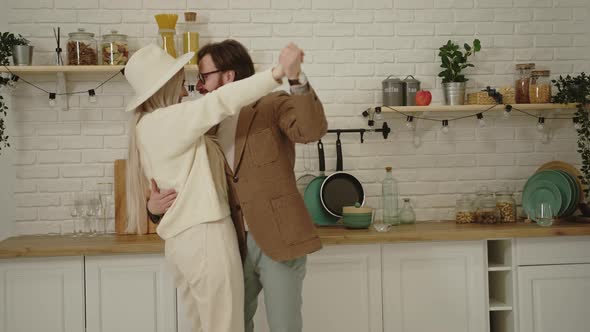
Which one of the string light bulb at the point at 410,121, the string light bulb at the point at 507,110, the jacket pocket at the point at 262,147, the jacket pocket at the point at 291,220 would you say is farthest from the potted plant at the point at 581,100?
the jacket pocket at the point at 262,147

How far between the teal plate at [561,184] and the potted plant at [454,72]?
0.65 meters

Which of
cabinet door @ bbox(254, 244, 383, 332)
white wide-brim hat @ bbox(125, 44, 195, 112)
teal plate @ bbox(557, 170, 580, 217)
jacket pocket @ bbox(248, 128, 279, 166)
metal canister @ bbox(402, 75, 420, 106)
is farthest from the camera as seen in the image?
metal canister @ bbox(402, 75, 420, 106)

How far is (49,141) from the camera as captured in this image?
3.83 m

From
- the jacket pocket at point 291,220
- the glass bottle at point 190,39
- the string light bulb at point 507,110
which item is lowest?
the jacket pocket at point 291,220

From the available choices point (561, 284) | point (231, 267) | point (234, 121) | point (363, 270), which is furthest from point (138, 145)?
point (561, 284)

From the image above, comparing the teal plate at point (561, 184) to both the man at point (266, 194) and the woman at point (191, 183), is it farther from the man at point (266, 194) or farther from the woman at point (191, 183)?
the woman at point (191, 183)

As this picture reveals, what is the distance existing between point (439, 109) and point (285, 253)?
5.68 ft

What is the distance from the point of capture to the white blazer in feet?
7.49

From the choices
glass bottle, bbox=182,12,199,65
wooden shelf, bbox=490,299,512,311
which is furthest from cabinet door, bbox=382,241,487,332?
glass bottle, bbox=182,12,199,65

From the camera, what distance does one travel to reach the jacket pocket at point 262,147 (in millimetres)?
2545

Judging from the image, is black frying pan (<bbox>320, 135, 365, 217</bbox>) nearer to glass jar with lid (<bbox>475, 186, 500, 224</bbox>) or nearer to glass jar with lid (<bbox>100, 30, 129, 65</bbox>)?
glass jar with lid (<bbox>475, 186, 500, 224</bbox>)

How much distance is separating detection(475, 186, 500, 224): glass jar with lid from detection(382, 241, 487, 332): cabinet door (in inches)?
13.7

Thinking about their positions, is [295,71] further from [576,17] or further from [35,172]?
[576,17]

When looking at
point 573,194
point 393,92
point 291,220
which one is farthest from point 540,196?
point 291,220
